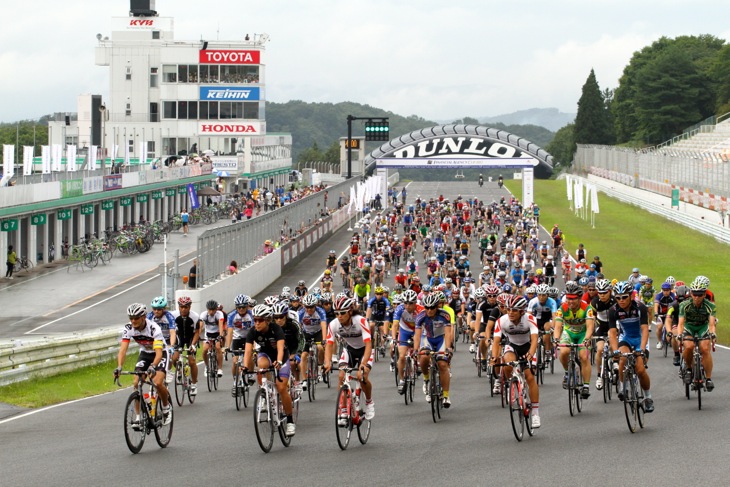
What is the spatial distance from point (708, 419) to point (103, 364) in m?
13.8

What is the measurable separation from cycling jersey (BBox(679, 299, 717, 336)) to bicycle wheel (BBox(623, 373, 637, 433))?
2250 millimetres

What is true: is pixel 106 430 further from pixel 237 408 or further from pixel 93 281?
pixel 93 281

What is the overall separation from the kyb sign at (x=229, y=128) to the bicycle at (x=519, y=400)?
10040 centimetres

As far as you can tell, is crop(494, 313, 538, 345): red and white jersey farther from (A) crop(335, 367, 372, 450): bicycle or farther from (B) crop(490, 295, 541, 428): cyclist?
(A) crop(335, 367, 372, 450): bicycle

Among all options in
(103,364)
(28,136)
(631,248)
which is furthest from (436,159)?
(28,136)

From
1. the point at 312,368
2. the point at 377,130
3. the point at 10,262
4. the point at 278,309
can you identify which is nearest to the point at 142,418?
the point at 278,309

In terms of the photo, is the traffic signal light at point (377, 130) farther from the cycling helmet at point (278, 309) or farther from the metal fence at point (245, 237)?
the cycling helmet at point (278, 309)

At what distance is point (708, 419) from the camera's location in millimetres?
15969

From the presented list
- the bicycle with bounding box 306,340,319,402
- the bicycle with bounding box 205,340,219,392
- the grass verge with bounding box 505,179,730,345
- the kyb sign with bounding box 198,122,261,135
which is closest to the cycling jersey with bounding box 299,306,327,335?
the bicycle with bounding box 306,340,319,402

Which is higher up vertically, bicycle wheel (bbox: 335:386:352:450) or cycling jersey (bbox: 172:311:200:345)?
cycling jersey (bbox: 172:311:200:345)

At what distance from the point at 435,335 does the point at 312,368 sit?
135 inches

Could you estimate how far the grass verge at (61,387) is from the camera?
20.6 meters

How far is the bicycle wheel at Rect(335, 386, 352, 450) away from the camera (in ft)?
45.1

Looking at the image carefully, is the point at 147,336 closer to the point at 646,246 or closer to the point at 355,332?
the point at 355,332
